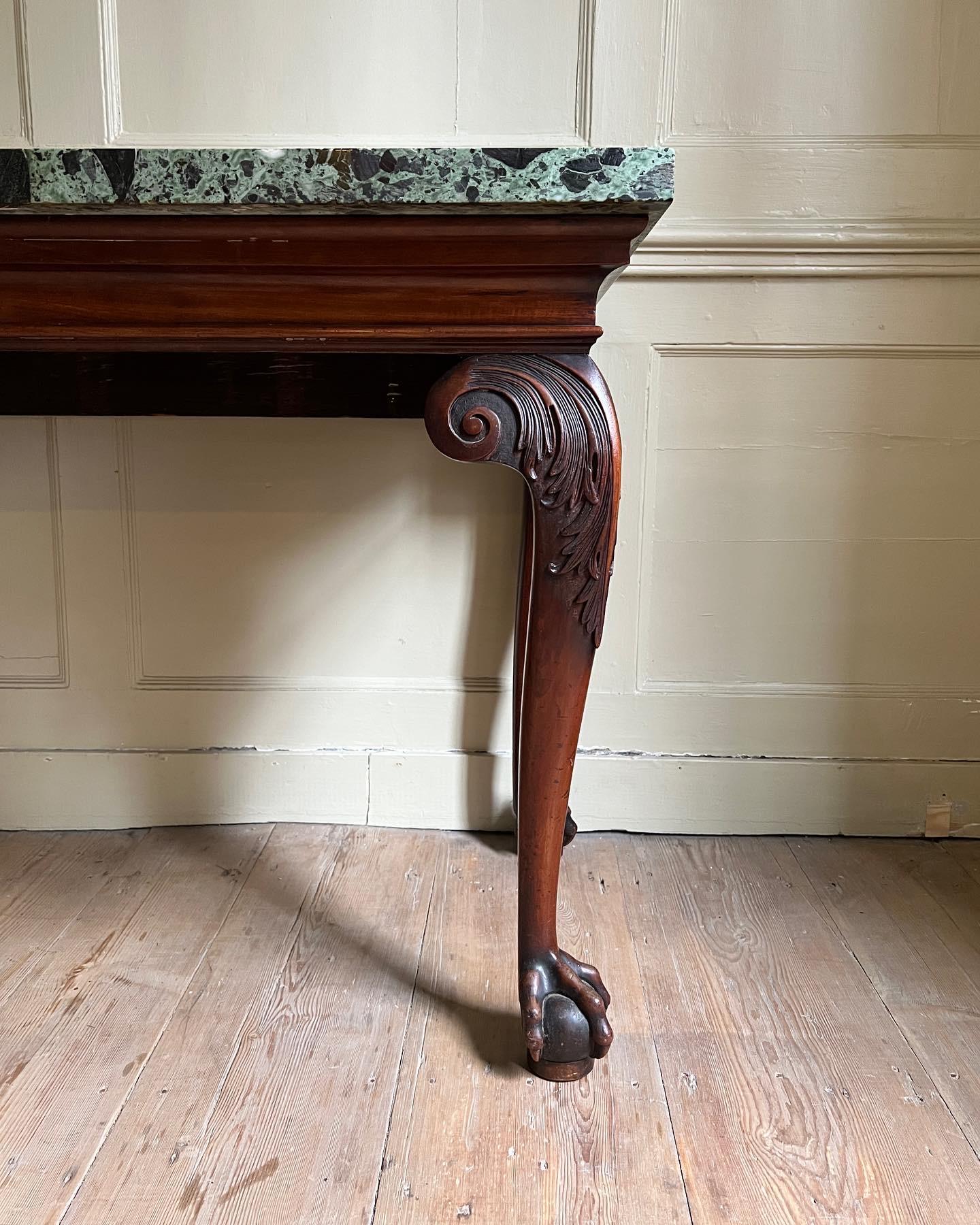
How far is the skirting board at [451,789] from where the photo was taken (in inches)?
51.6

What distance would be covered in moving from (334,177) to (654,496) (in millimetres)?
742

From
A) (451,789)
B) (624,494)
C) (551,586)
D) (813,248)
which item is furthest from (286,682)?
(813,248)

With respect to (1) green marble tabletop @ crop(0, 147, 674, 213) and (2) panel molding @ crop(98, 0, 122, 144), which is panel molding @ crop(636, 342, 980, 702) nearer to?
(1) green marble tabletop @ crop(0, 147, 674, 213)

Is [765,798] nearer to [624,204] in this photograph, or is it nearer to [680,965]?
[680,965]

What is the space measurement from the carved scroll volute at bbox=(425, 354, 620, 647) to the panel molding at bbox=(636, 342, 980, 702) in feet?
1.82

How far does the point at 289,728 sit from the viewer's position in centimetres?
132

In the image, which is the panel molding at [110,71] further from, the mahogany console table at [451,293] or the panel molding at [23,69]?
the mahogany console table at [451,293]

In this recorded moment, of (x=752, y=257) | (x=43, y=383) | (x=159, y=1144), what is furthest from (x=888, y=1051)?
(x=43, y=383)

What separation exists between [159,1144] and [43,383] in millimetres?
895

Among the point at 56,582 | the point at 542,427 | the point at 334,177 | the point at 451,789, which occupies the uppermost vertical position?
the point at 334,177

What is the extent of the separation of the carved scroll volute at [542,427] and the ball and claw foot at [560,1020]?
38 cm

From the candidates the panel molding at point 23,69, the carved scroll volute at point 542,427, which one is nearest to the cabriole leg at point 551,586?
the carved scroll volute at point 542,427

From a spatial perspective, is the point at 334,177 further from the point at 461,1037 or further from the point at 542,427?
the point at 461,1037

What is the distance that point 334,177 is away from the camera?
62cm
